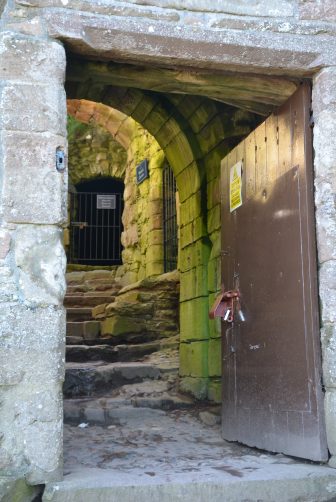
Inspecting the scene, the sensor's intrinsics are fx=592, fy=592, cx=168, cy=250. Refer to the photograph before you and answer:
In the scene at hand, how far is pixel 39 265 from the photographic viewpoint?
9.14 feet

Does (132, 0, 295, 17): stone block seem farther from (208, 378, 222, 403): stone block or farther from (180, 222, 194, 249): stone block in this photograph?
(208, 378, 222, 403): stone block

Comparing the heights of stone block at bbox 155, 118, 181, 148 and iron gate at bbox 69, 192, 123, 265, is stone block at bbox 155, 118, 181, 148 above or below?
below

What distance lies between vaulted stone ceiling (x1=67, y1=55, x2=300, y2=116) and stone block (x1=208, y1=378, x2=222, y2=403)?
94.7 inches

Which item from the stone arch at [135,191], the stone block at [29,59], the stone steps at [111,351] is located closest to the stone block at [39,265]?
the stone block at [29,59]

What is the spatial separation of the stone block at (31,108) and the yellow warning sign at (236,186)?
1460mm

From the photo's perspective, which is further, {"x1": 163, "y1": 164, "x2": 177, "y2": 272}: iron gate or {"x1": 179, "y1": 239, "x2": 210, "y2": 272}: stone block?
{"x1": 163, "y1": 164, "x2": 177, "y2": 272}: iron gate

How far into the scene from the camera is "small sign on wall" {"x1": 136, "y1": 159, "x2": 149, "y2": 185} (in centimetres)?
937

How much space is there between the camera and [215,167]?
4.98 meters

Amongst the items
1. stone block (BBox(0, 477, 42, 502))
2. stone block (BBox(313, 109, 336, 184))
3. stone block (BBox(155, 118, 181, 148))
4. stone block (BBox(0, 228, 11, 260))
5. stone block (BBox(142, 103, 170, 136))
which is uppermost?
stone block (BBox(142, 103, 170, 136))

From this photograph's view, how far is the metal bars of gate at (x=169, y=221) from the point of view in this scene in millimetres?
8867

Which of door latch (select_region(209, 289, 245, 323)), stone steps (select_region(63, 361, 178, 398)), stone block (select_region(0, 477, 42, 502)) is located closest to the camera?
stone block (select_region(0, 477, 42, 502))

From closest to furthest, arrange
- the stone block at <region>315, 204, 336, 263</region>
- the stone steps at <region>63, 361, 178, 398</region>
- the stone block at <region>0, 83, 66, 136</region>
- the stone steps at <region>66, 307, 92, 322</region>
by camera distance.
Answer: the stone block at <region>0, 83, 66, 136</region>, the stone block at <region>315, 204, 336, 263</region>, the stone steps at <region>63, 361, 178, 398</region>, the stone steps at <region>66, 307, 92, 322</region>

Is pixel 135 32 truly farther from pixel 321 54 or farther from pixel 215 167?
pixel 215 167

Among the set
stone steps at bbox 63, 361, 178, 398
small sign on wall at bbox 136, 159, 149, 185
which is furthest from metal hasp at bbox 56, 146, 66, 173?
small sign on wall at bbox 136, 159, 149, 185
